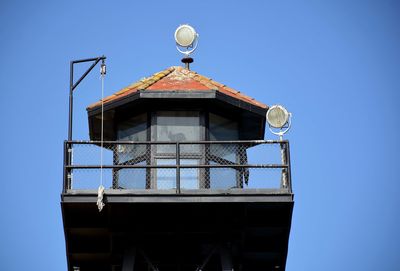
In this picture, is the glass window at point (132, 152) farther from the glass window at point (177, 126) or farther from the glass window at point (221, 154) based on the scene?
the glass window at point (221, 154)

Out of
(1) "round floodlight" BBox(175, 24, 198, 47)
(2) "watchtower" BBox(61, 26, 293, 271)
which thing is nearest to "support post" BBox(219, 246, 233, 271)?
(2) "watchtower" BBox(61, 26, 293, 271)

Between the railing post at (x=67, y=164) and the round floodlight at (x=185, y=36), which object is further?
the round floodlight at (x=185, y=36)

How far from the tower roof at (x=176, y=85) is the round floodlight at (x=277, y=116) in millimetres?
808

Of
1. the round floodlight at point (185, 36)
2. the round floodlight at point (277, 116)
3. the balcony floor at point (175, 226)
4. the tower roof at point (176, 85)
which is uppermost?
the round floodlight at point (185, 36)

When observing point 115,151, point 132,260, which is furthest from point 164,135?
point 132,260

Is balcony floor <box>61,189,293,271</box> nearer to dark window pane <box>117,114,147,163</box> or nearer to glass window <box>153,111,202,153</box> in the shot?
dark window pane <box>117,114,147,163</box>

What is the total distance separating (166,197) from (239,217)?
6.57ft

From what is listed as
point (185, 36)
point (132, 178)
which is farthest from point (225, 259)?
point (185, 36)

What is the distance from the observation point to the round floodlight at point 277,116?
2784cm

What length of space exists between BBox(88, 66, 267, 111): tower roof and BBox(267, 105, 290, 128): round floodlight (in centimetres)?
81

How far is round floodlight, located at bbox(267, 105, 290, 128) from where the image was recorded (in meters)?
27.8

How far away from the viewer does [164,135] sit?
28094 millimetres

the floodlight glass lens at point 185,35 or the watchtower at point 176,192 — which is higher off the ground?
the floodlight glass lens at point 185,35

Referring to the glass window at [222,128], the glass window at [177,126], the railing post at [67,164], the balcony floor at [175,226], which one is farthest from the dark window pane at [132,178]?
the glass window at [222,128]
